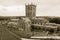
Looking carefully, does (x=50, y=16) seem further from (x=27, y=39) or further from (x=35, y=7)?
(x=27, y=39)

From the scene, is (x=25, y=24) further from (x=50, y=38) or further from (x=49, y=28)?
(x=50, y=38)

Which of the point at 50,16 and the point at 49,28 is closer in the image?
the point at 49,28

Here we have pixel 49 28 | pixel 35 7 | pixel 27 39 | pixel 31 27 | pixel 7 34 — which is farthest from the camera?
pixel 35 7

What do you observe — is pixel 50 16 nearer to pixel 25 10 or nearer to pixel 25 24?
pixel 25 10

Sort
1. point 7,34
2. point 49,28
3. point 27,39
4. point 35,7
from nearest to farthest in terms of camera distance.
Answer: point 27,39
point 7,34
point 49,28
point 35,7

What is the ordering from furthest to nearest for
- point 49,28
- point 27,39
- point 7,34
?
point 49,28, point 7,34, point 27,39

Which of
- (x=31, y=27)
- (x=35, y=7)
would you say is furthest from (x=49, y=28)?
(x=35, y=7)

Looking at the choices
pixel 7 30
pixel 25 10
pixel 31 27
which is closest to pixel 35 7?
pixel 25 10

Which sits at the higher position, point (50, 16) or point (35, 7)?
point (35, 7)

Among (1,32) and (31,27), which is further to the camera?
(31,27)
